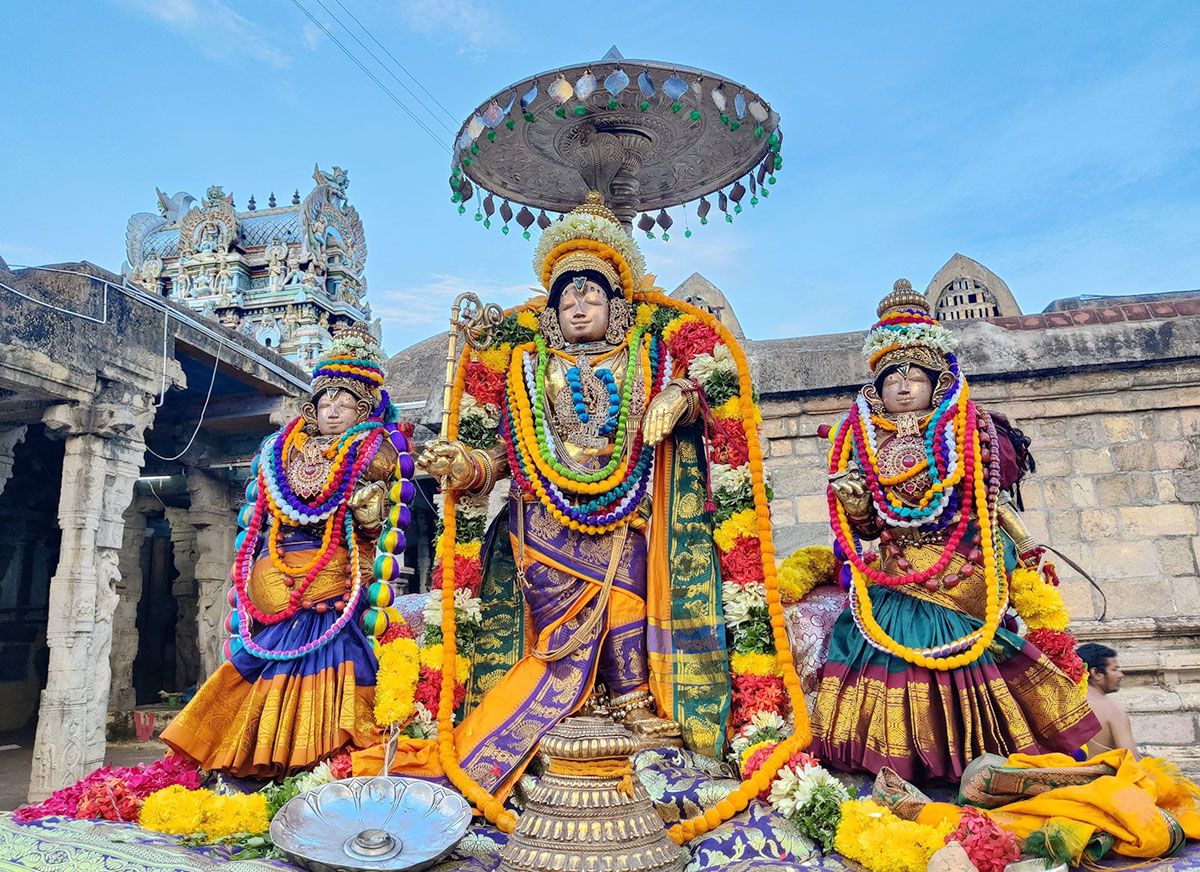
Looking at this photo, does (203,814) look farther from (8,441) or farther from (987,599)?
(8,441)

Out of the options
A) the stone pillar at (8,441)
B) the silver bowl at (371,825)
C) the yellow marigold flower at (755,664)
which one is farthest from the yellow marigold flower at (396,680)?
the stone pillar at (8,441)

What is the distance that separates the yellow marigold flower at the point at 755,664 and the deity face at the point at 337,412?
2.22 meters

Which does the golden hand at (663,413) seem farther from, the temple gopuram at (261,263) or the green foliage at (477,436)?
the temple gopuram at (261,263)

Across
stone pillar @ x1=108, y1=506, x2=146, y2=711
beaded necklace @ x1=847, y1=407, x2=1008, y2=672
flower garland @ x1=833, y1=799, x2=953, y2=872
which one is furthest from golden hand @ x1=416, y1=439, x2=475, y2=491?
stone pillar @ x1=108, y1=506, x2=146, y2=711

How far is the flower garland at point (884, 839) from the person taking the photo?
2783mm

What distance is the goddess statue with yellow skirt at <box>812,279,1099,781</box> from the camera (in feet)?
11.2

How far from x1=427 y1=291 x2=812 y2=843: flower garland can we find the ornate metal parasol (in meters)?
0.87

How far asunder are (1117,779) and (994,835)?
1.60 feet

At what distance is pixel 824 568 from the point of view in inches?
173

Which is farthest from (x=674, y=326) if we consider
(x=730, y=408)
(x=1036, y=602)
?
(x=1036, y=602)

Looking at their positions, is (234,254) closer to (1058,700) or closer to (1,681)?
(1,681)

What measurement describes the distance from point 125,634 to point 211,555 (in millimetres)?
1823

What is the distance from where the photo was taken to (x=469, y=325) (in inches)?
174

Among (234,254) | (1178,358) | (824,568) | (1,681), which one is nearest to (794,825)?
(824,568)
